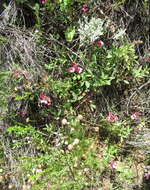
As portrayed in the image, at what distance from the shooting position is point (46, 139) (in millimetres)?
2377

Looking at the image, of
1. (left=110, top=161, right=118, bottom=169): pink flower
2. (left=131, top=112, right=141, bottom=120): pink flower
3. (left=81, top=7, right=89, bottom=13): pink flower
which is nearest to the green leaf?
(left=81, top=7, right=89, bottom=13): pink flower

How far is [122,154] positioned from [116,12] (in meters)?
1.22

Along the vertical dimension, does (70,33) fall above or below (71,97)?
above

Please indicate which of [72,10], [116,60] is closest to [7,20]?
[72,10]

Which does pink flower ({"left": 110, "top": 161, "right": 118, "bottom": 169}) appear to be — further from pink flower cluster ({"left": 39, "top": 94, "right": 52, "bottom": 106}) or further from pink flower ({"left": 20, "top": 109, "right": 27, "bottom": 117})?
pink flower ({"left": 20, "top": 109, "right": 27, "bottom": 117})

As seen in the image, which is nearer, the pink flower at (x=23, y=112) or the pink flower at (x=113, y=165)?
the pink flower at (x=113, y=165)

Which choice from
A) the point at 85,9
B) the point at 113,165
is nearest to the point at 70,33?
the point at 85,9

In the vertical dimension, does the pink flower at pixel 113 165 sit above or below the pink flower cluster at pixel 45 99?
below

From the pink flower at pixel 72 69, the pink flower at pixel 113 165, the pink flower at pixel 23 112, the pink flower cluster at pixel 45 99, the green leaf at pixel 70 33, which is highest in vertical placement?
the green leaf at pixel 70 33

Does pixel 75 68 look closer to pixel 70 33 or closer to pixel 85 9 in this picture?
pixel 70 33

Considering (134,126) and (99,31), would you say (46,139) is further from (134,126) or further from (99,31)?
(99,31)

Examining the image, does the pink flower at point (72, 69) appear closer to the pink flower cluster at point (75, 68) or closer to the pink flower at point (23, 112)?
the pink flower cluster at point (75, 68)

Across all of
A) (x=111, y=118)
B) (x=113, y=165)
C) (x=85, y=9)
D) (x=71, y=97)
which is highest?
(x=85, y=9)

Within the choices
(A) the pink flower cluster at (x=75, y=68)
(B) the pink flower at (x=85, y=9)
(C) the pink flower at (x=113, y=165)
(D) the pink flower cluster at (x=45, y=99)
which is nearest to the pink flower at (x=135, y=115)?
(C) the pink flower at (x=113, y=165)
